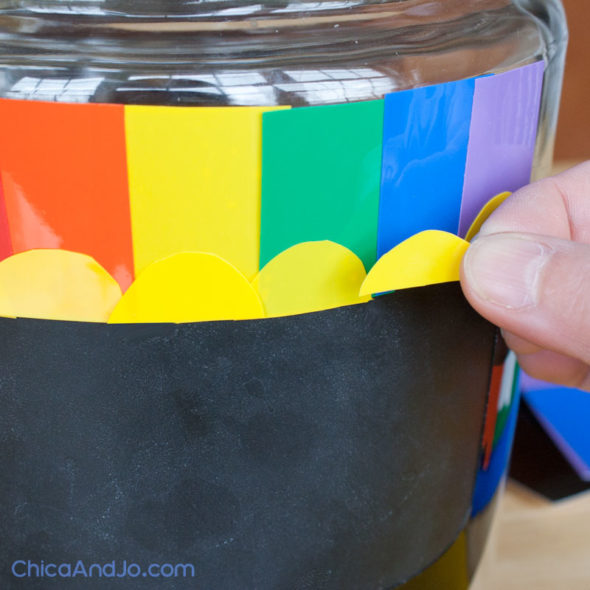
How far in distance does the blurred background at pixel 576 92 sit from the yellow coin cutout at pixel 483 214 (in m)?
0.53

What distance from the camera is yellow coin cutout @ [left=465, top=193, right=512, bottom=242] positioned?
0.83 feet

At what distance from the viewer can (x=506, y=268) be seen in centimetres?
24

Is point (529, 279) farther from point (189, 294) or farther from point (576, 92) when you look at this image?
point (576, 92)

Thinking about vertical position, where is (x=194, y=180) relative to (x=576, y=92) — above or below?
above

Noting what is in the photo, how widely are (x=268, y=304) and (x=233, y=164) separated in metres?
0.04

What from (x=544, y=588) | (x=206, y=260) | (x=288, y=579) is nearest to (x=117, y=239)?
(x=206, y=260)

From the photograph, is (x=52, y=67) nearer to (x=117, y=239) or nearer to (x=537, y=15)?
(x=117, y=239)

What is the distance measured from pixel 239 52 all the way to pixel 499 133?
90mm

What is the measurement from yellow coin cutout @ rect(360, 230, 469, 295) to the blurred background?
0.56 m

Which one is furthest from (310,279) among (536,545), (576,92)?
(576,92)

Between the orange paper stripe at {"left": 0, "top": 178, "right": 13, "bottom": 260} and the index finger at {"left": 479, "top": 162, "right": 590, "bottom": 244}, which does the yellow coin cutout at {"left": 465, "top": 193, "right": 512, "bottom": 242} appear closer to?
the index finger at {"left": 479, "top": 162, "right": 590, "bottom": 244}

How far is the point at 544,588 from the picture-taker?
36 cm

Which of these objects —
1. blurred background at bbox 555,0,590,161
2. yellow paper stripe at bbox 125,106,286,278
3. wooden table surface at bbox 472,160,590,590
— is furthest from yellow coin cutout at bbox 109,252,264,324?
blurred background at bbox 555,0,590,161

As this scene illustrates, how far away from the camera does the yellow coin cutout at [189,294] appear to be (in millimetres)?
212
